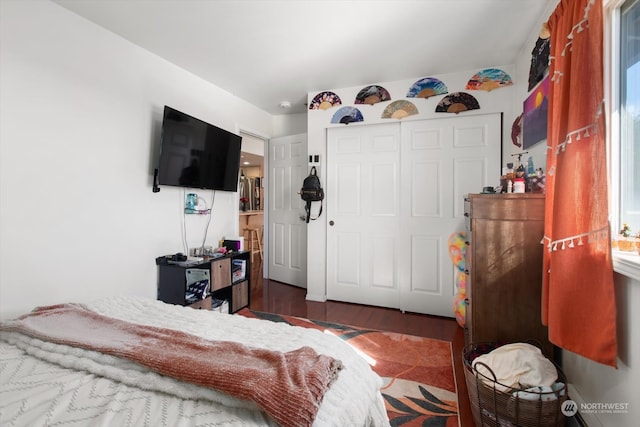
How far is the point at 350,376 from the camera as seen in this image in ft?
3.43

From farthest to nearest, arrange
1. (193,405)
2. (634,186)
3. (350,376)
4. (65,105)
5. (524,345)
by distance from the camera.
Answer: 1. (65,105)
2. (524,345)
3. (634,186)
4. (350,376)
5. (193,405)

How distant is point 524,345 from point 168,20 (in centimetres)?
Result: 310

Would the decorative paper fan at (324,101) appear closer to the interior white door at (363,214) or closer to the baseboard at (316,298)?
the interior white door at (363,214)

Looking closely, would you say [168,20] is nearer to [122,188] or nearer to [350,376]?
[122,188]

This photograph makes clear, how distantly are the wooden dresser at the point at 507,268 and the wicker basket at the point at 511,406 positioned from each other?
348mm

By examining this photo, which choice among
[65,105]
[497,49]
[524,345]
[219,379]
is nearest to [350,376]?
[219,379]

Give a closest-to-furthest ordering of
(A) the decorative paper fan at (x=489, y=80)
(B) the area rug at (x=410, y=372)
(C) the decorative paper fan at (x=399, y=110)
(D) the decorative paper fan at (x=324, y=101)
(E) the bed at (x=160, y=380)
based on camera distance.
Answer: (E) the bed at (x=160, y=380) → (B) the area rug at (x=410, y=372) → (A) the decorative paper fan at (x=489, y=80) → (C) the decorative paper fan at (x=399, y=110) → (D) the decorative paper fan at (x=324, y=101)

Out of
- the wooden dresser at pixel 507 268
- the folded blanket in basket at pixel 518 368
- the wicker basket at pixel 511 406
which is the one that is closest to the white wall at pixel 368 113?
the wooden dresser at pixel 507 268

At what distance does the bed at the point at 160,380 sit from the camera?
0.76 m

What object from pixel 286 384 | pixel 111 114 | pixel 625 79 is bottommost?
pixel 286 384

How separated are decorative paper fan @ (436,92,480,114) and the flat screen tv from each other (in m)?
2.27

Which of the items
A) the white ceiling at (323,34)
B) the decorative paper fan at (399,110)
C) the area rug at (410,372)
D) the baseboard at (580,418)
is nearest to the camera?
the baseboard at (580,418)

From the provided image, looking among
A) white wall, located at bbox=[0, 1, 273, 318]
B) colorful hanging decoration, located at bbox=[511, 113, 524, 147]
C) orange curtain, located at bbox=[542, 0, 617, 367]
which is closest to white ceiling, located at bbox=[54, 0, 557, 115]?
white wall, located at bbox=[0, 1, 273, 318]

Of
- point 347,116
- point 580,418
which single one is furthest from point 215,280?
point 580,418
